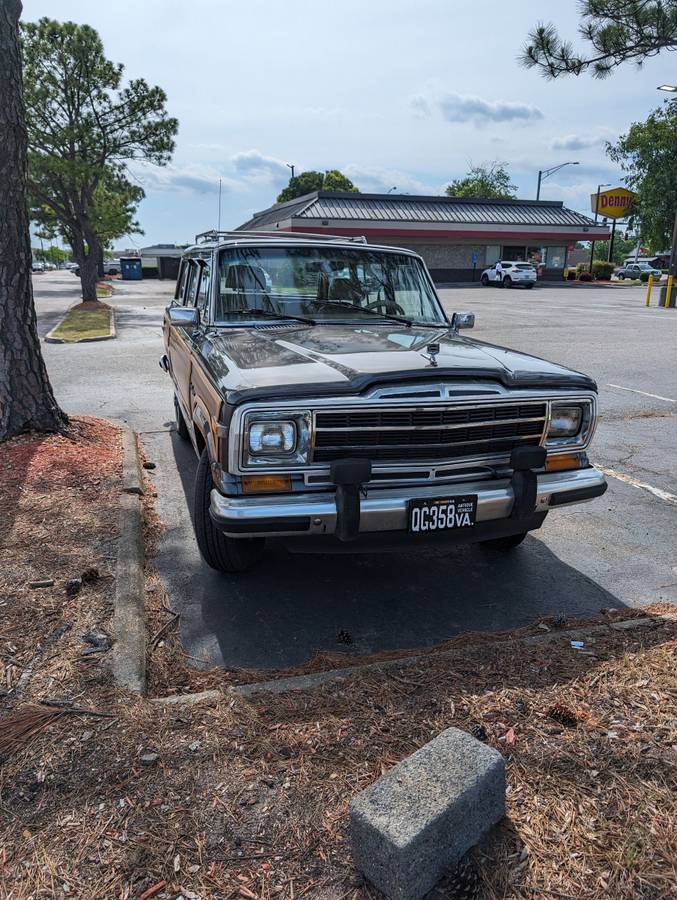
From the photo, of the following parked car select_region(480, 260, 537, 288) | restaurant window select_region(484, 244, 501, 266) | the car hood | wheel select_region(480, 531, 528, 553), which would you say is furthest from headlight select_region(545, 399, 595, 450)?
restaurant window select_region(484, 244, 501, 266)

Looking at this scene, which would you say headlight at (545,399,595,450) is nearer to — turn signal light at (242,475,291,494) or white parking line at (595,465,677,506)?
turn signal light at (242,475,291,494)

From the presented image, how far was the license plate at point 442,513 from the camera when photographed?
3346 mm

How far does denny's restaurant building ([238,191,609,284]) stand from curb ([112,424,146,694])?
3443 cm

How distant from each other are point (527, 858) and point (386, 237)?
4132 cm

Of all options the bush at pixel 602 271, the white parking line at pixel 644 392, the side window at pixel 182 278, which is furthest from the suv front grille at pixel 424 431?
the bush at pixel 602 271

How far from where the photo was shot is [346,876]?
2.05 m

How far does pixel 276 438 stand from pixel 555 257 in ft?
156

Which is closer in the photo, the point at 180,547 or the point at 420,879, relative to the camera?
the point at 420,879

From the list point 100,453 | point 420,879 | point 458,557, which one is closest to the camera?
point 420,879

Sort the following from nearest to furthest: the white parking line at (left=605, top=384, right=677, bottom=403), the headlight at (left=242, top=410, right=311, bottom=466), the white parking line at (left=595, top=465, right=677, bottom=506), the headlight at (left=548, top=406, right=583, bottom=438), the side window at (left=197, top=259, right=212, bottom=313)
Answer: the headlight at (left=242, top=410, right=311, bottom=466)
the headlight at (left=548, top=406, right=583, bottom=438)
the side window at (left=197, top=259, right=212, bottom=313)
the white parking line at (left=595, top=465, right=677, bottom=506)
the white parking line at (left=605, top=384, right=677, bottom=403)

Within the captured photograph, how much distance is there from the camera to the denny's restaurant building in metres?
38.8

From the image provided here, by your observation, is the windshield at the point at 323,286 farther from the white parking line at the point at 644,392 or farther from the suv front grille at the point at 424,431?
the white parking line at the point at 644,392

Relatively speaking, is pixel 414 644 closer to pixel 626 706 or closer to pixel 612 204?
pixel 626 706

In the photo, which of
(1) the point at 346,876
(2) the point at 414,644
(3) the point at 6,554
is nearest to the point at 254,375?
(2) the point at 414,644
